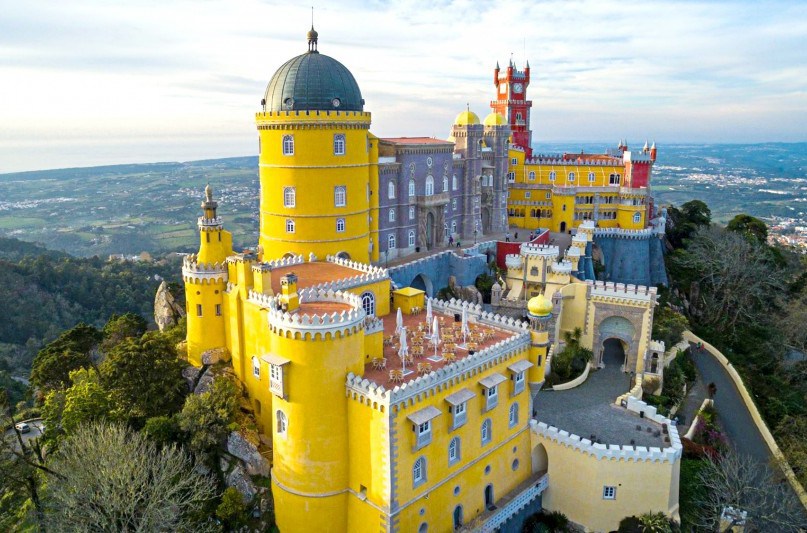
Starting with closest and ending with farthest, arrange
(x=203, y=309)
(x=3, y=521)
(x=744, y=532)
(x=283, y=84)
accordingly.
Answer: (x=3, y=521) < (x=744, y=532) < (x=203, y=309) < (x=283, y=84)

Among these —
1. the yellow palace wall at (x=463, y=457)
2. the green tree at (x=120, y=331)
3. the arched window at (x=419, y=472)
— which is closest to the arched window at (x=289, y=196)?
the green tree at (x=120, y=331)

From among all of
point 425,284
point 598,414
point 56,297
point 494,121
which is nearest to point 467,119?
point 494,121

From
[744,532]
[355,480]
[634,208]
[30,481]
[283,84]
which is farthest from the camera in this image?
[634,208]

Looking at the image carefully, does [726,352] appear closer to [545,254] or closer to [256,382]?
[545,254]

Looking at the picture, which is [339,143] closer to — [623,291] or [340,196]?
[340,196]

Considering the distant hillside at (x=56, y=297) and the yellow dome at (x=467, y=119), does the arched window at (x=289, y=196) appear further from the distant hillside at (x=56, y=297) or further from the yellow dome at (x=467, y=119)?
the distant hillside at (x=56, y=297)

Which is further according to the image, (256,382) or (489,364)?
(256,382)

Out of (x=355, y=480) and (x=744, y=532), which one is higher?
(x=355, y=480)

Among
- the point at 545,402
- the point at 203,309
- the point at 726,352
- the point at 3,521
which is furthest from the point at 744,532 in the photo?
the point at 3,521

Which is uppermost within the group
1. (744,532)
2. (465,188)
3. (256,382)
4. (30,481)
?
(465,188)
